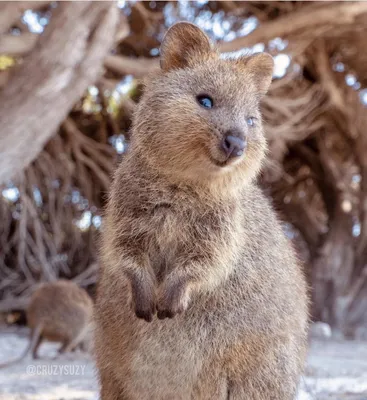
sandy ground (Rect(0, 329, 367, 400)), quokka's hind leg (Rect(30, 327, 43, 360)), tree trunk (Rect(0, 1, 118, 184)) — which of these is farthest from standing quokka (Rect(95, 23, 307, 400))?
quokka's hind leg (Rect(30, 327, 43, 360))

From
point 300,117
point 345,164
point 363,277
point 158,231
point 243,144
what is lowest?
point 363,277

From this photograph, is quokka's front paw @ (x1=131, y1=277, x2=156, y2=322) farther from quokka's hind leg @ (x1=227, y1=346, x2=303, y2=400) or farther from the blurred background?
the blurred background

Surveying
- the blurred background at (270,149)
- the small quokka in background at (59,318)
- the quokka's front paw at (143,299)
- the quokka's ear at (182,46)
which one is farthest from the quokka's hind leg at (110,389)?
the blurred background at (270,149)

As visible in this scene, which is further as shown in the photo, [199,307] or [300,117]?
[300,117]

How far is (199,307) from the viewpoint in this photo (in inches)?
92.4

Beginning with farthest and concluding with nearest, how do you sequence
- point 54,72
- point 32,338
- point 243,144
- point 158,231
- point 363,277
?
point 363,277 < point 32,338 < point 54,72 < point 158,231 < point 243,144

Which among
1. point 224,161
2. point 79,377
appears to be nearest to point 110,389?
point 224,161

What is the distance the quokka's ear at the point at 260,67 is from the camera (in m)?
2.52

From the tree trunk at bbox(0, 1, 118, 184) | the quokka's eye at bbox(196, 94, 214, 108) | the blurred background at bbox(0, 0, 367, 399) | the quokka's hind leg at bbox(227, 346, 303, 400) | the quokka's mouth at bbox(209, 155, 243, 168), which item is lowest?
the blurred background at bbox(0, 0, 367, 399)

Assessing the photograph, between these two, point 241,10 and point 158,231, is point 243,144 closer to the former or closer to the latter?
point 158,231

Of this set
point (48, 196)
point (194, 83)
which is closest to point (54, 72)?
point (194, 83)

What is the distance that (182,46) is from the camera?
2.49 m

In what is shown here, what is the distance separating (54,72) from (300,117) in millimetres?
4459

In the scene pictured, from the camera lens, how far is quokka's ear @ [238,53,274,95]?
2.52 m
